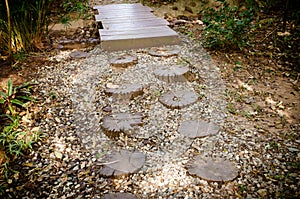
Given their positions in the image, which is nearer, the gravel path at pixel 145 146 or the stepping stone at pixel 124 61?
the gravel path at pixel 145 146

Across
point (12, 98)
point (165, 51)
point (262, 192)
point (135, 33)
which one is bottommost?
point (262, 192)

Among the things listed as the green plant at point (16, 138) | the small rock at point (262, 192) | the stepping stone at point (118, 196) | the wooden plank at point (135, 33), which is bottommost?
the small rock at point (262, 192)

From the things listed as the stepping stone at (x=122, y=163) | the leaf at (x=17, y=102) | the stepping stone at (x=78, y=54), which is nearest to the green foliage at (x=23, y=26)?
the stepping stone at (x=78, y=54)

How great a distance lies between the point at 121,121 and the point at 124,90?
0.44 metres

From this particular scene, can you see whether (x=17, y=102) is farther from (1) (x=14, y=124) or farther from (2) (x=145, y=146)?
(2) (x=145, y=146)

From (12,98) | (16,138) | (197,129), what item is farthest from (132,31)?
(16,138)

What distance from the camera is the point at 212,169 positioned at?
5.61 ft

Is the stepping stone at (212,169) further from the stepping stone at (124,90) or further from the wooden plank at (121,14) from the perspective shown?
the wooden plank at (121,14)

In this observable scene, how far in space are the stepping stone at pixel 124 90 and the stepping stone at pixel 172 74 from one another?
0.26 metres

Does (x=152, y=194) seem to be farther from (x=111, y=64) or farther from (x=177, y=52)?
(x=177, y=52)

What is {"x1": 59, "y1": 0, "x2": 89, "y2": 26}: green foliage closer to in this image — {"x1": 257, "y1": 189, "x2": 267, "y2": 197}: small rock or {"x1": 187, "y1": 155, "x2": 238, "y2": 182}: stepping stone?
{"x1": 187, "y1": 155, "x2": 238, "y2": 182}: stepping stone

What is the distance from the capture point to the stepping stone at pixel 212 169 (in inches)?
65.0

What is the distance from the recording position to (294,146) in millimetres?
1912

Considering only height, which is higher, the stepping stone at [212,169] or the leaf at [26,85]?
the leaf at [26,85]
